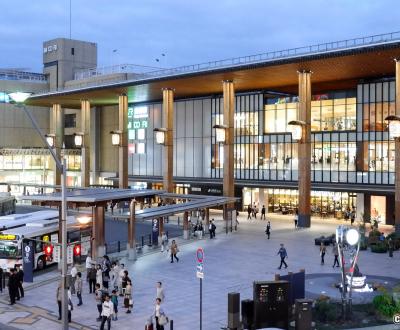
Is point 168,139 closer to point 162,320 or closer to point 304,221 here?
point 304,221

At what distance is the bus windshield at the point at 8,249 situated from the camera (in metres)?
29.1

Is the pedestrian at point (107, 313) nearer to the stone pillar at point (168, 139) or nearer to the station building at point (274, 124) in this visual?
the station building at point (274, 124)

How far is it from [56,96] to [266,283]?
57.8 m

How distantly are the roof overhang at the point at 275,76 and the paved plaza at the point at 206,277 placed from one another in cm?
1381

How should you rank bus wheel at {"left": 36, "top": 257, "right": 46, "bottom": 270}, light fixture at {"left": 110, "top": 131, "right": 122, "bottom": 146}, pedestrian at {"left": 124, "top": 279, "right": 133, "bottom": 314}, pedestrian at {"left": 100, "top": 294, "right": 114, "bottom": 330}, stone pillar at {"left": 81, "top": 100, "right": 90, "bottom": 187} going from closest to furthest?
pedestrian at {"left": 100, "top": 294, "right": 114, "bottom": 330} → pedestrian at {"left": 124, "top": 279, "right": 133, "bottom": 314} → bus wheel at {"left": 36, "top": 257, "right": 46, "bottom": 270} → light fixture at {"left": 110, "top": 131, "right": 122, "bottom": 146} → stone pillar at {"left": 81, "top": 100, "right": 90, "bottom": 187}

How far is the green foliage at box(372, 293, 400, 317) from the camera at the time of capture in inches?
790

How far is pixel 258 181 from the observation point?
60.6m

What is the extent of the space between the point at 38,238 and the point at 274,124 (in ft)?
113

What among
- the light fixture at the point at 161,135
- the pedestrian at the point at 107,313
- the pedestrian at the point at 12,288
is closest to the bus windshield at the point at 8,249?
the pedestrian at the point at 12,288

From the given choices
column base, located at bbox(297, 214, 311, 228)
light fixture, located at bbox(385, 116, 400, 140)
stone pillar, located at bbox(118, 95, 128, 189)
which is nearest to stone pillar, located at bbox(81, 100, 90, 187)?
stone pillar, located at bbox(118, 95, 128, 189)

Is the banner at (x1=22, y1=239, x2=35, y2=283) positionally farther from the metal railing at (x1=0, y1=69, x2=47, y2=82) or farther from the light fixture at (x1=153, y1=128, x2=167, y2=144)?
the metal railing at (x1=0, y1=69, x2=47, y2=82)

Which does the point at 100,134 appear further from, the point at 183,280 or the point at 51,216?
the point at 183,280

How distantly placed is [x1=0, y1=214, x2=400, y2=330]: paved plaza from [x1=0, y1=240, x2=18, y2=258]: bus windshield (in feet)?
7.94

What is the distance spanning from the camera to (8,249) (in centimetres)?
2911
